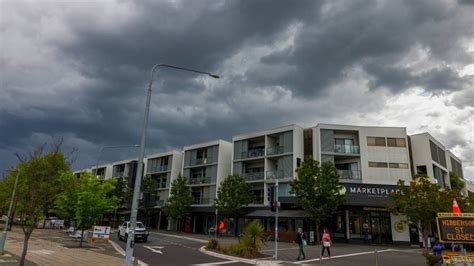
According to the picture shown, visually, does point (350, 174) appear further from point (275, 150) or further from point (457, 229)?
point (457, 229)

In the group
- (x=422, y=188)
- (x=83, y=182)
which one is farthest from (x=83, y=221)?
(x=422, y=188)

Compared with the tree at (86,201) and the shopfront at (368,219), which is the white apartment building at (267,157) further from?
the tree at (86,201)

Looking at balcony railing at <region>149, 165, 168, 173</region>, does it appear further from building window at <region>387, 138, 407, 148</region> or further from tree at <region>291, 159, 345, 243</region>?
building window at <region>387, 138, 407, 148</region>

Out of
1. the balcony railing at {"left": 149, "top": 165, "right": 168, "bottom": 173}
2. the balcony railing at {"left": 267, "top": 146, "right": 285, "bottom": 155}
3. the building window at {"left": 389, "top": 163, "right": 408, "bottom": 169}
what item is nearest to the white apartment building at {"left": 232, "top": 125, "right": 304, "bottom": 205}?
the balcony railing at {"left": 267, "top": 146, "right": 285, "bottom": 155}

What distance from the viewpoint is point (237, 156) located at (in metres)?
44.9

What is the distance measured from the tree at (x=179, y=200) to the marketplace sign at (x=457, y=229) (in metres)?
37.9

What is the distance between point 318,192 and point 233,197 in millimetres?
12594

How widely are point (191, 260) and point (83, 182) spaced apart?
12.3m

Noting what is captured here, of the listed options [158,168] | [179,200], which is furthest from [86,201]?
[158,168]

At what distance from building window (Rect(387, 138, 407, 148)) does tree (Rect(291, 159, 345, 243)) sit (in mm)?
10120

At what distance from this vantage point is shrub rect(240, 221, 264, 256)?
18892 millimetres

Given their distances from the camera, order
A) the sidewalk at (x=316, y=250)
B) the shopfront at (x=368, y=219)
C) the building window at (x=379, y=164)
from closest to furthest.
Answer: the sidewalk at (x=316, y=250)
the shopfront at (x=368, y=219)
the building window at (x=379, y=164)

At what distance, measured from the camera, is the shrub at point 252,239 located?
1889 cm

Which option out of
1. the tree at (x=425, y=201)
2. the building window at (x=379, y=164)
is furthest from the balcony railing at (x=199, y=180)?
the tree at (x=425, y=201)
